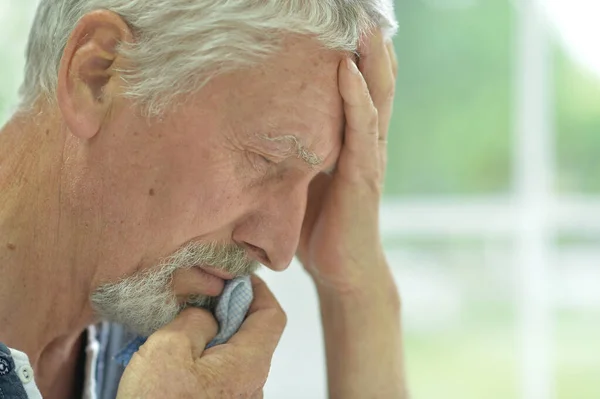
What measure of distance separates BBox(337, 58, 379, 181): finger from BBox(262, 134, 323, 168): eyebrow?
88 millimetres

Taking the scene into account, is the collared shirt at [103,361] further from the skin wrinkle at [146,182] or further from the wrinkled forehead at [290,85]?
the wrinkled forehead at [290,85]

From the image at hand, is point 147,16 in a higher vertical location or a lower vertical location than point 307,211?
higher

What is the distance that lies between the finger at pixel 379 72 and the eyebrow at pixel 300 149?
6.6 inches

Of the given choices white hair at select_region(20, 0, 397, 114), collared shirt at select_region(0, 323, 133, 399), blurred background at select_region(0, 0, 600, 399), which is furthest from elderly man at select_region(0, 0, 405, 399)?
blurred background at select_region(0, 0, 600, 399)

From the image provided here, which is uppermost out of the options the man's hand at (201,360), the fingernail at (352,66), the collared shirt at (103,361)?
the fingernail at (352,66)

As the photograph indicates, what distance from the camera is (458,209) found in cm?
429

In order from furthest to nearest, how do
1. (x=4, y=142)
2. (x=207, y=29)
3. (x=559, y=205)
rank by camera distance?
(x=559, y=205)
(x=4, y=142)
(x=207, y=29)

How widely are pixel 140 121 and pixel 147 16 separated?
0.14 metres

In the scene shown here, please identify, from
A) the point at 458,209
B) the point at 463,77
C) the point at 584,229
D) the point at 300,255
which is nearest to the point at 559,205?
the point at 584,229

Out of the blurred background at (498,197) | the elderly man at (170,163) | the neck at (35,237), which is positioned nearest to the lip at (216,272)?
the elderly man at (170,163)

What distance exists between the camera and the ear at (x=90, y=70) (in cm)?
107

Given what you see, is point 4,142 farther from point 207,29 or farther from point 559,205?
point 559,205

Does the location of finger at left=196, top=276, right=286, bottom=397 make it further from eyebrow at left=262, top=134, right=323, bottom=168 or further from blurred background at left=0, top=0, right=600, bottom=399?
blurred background at left=0, top=0, right=600, bottom=399

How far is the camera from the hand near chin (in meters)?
1.24
